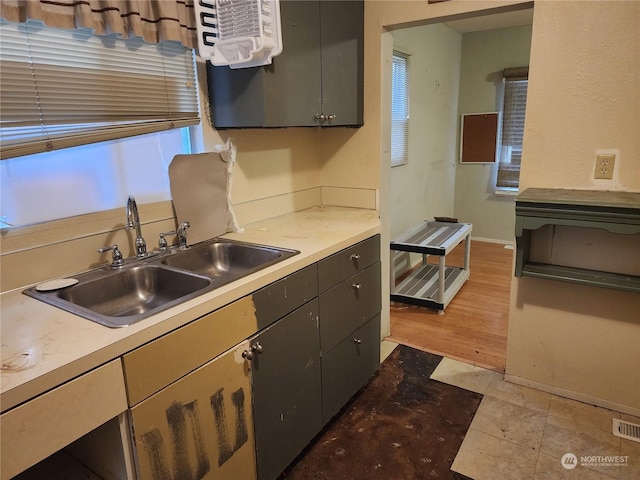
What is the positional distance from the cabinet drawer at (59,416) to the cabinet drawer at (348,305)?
95 centimetres

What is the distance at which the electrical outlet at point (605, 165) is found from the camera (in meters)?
1.96

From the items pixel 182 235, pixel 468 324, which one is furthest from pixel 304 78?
pixel 468 324

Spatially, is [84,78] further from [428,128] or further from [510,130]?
[510,130]

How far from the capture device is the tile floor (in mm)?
1796

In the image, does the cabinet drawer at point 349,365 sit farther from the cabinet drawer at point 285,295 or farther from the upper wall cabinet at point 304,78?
the upper wall cabinet at point 304,78

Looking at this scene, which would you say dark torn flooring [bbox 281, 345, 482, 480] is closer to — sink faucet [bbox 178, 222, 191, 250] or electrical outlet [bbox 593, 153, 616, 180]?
sink faucet [bbox 178, 222, 191, 250]

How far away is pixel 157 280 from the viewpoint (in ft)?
5.48

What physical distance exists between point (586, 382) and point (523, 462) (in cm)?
67

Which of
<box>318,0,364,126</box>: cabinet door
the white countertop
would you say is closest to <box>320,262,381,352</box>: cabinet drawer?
the white countertop

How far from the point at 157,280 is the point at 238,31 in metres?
1.05

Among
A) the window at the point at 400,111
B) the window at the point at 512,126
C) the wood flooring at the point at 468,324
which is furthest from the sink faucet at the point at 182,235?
the window at the point at 512,126

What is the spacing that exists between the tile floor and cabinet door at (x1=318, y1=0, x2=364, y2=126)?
1.65 m

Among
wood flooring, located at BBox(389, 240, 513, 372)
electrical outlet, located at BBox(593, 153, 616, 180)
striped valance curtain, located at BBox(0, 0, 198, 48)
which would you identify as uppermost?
striped valance curtain, located at BBox(0, 0, 198, 48)

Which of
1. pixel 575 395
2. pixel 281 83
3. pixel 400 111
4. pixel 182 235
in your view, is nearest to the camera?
pixel 182 235
